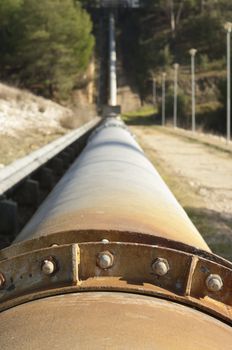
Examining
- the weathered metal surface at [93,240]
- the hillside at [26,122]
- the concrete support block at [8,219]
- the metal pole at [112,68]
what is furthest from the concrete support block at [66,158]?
the metal pole at [112,68]

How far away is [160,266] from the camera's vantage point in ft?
6.22

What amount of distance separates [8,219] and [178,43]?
73590mm

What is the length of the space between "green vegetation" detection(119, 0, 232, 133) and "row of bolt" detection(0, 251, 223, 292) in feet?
188

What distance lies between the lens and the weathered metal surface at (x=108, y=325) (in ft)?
5.12

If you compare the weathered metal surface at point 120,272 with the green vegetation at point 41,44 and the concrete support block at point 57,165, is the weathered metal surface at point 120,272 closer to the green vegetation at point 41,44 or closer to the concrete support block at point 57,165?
the concrete support block at point 57,165

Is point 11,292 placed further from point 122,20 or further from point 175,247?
point 122,20

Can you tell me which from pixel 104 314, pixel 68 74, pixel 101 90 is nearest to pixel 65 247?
pixel 104 314

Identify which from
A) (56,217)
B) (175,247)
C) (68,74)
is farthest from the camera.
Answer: (68,74)

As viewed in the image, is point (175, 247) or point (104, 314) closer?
point (104, 314)

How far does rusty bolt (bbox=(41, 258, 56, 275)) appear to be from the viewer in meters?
1.90

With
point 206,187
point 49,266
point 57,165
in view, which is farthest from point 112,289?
point 206,187

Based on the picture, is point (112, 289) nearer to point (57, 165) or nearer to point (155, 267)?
point (155, 267)

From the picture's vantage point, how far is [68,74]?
47.2m

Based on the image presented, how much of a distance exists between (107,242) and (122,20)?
83.5m
